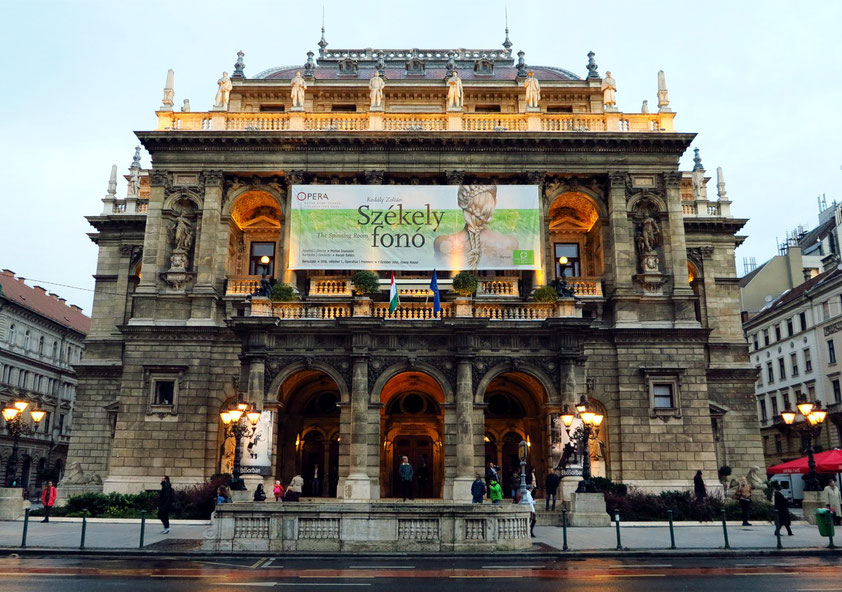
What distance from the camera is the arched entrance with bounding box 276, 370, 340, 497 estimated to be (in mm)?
38156

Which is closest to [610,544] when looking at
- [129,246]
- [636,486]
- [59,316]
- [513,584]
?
[513,584]

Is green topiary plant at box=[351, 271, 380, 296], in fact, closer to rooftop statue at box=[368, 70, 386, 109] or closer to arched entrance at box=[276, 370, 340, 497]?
arched entrance at box=[276, 370, 340, 497]

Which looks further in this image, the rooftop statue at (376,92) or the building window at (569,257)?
the building window at (569,257)

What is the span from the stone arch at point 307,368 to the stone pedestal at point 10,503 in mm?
11145

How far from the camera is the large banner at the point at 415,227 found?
127ft

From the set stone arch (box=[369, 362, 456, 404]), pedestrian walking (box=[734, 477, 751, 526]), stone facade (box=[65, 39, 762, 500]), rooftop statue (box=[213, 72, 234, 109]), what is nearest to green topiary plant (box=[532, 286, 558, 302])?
stone facade (box=[65, 39, 762, 500])

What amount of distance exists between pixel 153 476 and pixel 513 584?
87.7 ft

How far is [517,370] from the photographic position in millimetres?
33625

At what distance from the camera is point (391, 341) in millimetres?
33812

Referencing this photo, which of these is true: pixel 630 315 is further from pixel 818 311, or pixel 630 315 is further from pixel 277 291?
pixel 818 311

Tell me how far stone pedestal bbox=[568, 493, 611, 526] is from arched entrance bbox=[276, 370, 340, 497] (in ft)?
48.0

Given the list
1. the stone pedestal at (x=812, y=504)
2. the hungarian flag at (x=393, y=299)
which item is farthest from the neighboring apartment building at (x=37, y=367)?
the stone pedestal at (x=812, y=504)

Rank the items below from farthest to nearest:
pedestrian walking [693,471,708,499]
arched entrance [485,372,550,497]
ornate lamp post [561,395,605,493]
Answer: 1. arched entrance [485,372,550,497]
2. pedestrian walking [693,471,708,499]
3. ornate lamp post [561,395,605,493]

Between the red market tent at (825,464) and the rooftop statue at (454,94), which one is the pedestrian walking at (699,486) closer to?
the red market tent at (825,464)
